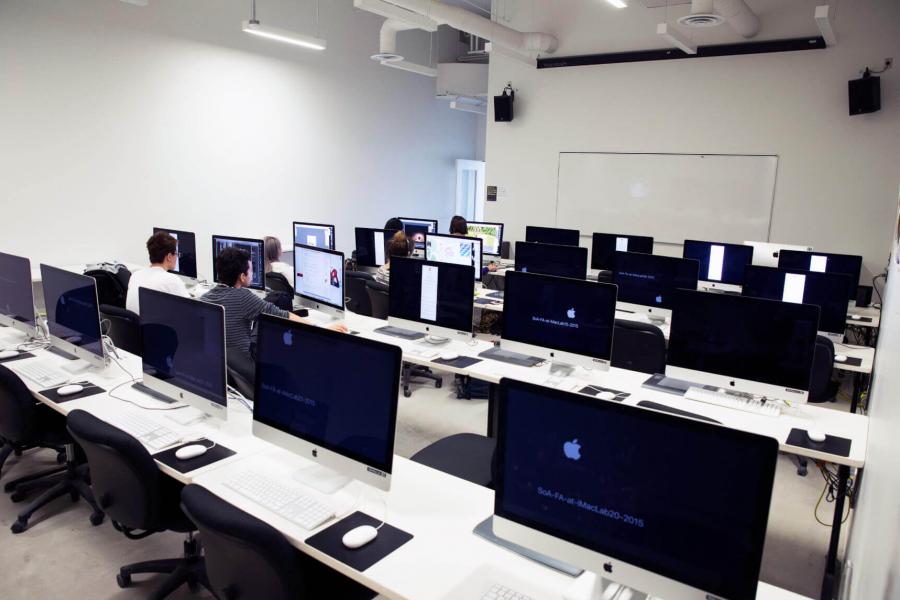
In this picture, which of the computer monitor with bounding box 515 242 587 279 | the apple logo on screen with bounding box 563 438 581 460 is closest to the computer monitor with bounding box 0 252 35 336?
the apple logo on screen with bounding box 563 438 581 460

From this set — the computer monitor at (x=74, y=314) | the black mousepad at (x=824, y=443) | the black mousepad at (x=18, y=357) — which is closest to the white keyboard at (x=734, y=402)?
the black mousepad at (x=824, y=443)

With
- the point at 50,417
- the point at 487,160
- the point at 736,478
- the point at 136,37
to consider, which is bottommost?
the point at 50,417

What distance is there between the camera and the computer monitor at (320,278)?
13.9ft

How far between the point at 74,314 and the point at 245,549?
88.1 inches

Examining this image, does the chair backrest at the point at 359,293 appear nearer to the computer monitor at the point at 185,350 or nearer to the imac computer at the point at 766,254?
the computer monitor at the point at 185,350

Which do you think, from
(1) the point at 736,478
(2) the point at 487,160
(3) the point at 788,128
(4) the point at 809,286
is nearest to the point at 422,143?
(2) the point at 487,160

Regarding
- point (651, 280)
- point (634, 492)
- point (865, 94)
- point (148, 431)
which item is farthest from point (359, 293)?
point (865, 94)

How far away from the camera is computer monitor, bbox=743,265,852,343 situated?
4145mm

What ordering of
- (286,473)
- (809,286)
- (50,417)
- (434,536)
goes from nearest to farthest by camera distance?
(434,536), (286,473), (50,417), (809,286)

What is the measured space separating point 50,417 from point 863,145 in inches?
320

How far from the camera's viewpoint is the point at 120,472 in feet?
7.19

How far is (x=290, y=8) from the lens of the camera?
319 inches

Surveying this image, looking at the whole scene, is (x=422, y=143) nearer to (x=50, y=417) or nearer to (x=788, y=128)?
(x=788, y=128)

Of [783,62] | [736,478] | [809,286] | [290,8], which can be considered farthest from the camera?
[290,8]
